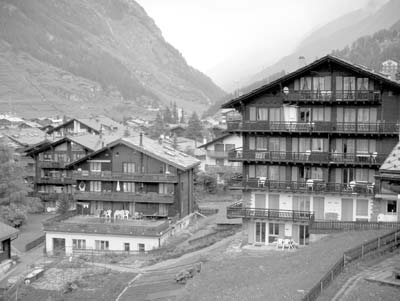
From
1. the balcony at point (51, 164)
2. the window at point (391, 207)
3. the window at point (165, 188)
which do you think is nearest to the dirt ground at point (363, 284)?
the window at point (391, 207)

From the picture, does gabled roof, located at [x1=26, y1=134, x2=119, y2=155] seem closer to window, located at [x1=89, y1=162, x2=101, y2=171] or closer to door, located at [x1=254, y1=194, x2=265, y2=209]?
window, located at [x1=89, y1=162, x2=101, y2=171]

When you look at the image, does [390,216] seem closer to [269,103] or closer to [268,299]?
[269,103]

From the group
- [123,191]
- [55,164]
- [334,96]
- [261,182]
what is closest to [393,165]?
[334,96]

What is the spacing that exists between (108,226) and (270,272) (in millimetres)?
27142

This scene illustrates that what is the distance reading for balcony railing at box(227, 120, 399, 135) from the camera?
47125 mm

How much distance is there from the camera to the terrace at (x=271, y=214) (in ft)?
160

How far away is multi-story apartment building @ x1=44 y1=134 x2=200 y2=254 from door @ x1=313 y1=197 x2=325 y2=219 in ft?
58.1

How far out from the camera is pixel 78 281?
49.5m

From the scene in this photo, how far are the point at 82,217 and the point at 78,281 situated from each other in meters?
18.2

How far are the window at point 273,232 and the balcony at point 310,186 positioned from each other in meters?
2.99

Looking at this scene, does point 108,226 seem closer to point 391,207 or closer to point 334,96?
point 334,96

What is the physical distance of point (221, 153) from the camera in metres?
91.7

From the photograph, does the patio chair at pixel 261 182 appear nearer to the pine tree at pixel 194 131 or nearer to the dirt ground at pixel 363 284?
the dirt ground at pixel 363 284

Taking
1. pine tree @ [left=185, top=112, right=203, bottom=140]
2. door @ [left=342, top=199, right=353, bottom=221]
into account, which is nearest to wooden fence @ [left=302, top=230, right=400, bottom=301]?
door @ [left=342, top=199, right=353, bottom=221]
